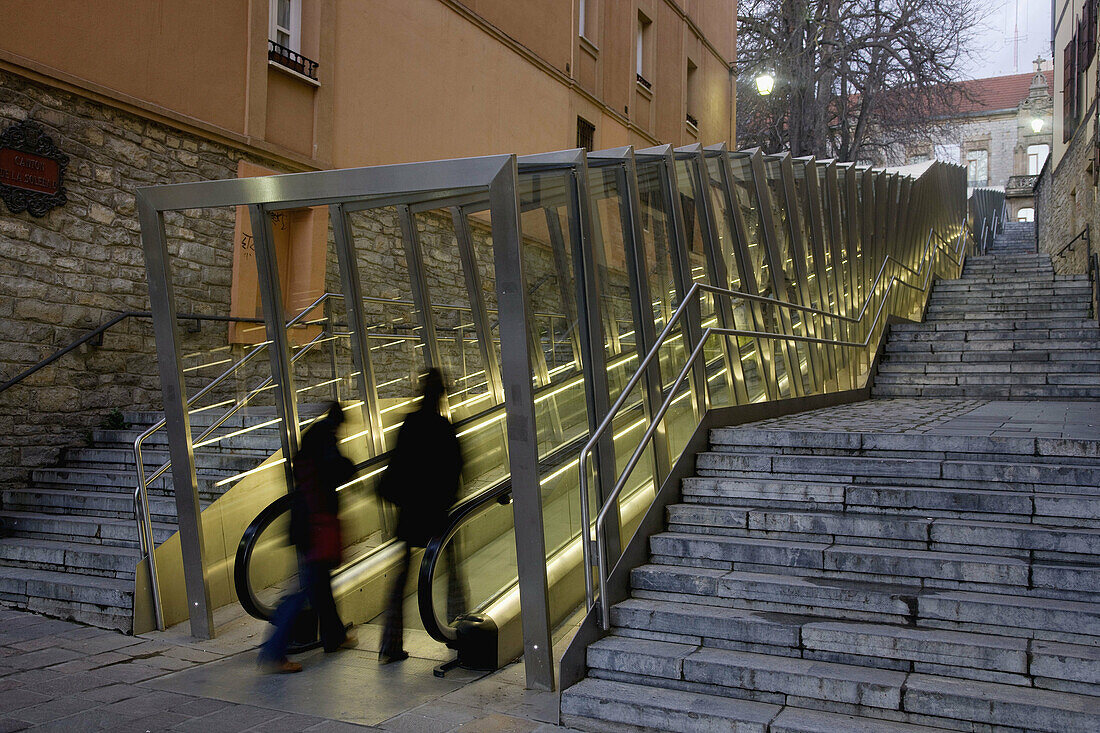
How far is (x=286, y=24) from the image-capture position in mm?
11266

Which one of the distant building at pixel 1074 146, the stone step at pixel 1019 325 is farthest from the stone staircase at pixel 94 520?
the distant building at pixel 1074 146

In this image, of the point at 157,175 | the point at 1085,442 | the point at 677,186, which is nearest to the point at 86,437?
the point at 157,175

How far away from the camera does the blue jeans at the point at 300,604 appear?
221 inches

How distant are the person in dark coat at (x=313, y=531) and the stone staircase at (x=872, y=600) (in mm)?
1671

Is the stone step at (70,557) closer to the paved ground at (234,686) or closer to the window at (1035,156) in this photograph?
the paved ground at (234,686)

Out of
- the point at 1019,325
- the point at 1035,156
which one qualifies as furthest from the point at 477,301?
the point at 1035,156

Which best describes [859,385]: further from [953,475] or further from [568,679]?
[568,679]

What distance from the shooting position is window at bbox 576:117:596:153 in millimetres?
17828

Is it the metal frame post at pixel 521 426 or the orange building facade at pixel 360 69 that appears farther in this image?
the orange building facade at pixel 360 69

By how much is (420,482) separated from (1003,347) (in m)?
9.01

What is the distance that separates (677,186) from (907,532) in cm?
323

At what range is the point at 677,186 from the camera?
7.39 meters

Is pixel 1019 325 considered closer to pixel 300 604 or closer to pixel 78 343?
pixel 300 604

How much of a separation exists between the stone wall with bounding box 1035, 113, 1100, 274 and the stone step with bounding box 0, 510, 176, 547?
45.3 feet
